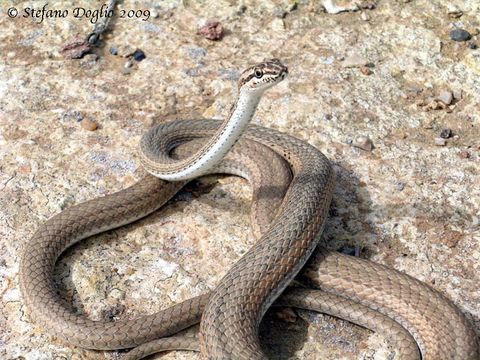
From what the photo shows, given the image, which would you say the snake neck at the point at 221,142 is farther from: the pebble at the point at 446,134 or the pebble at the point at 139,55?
the pebble at the point at 446,134

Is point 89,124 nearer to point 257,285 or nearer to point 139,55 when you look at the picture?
point 139,55

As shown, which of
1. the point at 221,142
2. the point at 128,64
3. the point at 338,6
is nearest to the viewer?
the point at 221,142

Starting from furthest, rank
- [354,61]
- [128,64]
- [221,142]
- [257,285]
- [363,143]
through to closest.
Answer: [128,64], [354,61], [363,143], [221,142], [257,285]

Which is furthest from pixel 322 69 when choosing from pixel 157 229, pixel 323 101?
pixel 157 229

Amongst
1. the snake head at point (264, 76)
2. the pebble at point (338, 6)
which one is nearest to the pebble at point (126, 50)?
the pebble at point (338, 6)

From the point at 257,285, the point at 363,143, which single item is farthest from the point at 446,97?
the point at 257,285

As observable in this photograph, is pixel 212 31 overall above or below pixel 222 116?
above
